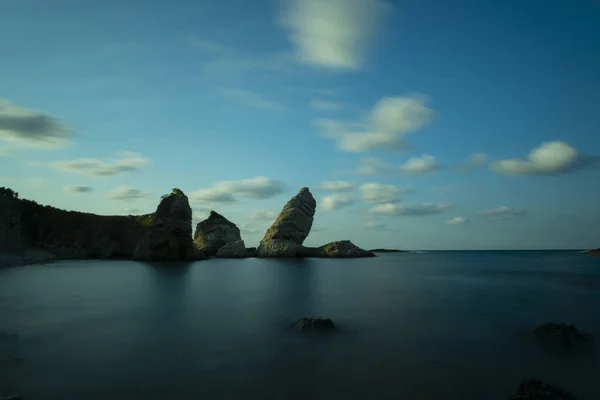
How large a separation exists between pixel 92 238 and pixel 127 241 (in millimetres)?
6980

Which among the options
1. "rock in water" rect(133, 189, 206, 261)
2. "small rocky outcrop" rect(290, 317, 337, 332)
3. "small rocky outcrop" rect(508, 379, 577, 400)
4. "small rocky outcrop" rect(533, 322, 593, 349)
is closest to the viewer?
"small rocky outcrop" rect(508, 379, 577, 400)

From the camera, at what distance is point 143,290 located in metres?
21.8

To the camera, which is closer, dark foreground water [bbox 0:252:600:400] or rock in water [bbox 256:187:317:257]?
dark foreground water [bbox 0:252:600:400]

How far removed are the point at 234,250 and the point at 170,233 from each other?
20.8 meters

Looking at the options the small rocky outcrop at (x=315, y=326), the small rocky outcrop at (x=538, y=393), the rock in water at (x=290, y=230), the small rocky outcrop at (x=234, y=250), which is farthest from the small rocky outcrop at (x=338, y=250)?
the small rocky outcrop at (x=538, y=393)

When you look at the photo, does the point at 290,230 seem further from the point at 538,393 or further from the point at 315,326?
the point at 538,393

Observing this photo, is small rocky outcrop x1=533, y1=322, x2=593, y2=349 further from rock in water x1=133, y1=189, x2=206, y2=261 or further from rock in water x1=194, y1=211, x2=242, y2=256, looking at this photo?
rock in water x1=194, y1=211, x2=242, y2=256

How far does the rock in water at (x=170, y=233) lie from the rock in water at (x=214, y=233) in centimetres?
2235

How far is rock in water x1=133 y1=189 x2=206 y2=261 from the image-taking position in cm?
5712

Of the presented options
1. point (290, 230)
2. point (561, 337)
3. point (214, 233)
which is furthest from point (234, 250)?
point (561, 337)

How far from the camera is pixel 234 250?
250ft

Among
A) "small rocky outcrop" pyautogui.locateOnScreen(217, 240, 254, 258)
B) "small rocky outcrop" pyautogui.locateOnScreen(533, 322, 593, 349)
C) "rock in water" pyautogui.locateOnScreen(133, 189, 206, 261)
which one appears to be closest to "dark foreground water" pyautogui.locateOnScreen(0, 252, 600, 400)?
"small rocky outcrop" pyautogui.locateOnScreen(533, 322, 593, 349)

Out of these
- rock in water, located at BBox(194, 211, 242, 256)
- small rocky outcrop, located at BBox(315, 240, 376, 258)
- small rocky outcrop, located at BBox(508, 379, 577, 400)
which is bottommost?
small rocky outcrop, located at BBox(508, 379, 577, 400)

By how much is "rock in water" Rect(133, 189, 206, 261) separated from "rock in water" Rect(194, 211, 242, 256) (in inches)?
880
